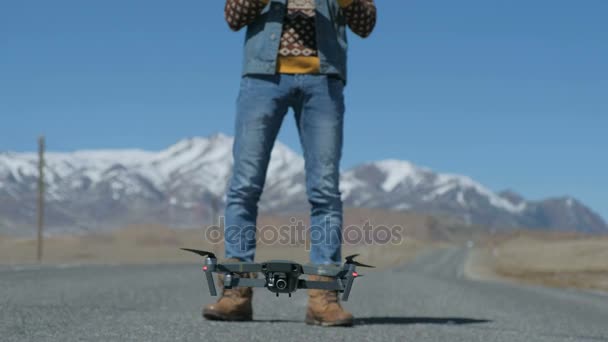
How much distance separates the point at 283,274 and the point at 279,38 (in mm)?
1560

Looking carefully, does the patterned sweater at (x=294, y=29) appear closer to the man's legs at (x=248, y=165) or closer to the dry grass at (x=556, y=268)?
the man's legs at (x=248, y=165)

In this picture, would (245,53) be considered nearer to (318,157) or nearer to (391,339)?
(318,157)

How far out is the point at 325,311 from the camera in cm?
459

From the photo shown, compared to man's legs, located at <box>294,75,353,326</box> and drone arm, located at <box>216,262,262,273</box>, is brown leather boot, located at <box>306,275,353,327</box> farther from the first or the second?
drone arm, located at <box>216,262,262,273</box>

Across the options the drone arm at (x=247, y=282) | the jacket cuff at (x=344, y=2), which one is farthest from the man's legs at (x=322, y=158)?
the drone arm at (x=247, y=282)

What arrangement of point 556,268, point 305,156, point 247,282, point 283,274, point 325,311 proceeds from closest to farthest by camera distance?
point 283,274 → point 247,282 → point 325,311 → point 305,156 → point 556,268

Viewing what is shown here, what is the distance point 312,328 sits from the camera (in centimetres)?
450

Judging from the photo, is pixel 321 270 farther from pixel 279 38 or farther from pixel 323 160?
pixel 279 38

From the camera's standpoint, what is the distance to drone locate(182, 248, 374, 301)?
3.79 metres

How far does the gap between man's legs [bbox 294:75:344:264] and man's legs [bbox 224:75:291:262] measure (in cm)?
15

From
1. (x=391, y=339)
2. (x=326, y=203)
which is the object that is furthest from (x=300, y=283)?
(x=326, y=203)

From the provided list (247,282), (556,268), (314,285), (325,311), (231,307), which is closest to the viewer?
(314,285)

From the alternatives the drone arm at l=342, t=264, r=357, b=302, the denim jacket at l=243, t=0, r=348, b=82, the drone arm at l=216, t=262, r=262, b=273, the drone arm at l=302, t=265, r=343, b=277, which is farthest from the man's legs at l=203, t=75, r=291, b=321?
the drone arm at l=342, t=264, r=357, b=302

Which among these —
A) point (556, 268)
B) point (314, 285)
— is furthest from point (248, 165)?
point (556, 268)
